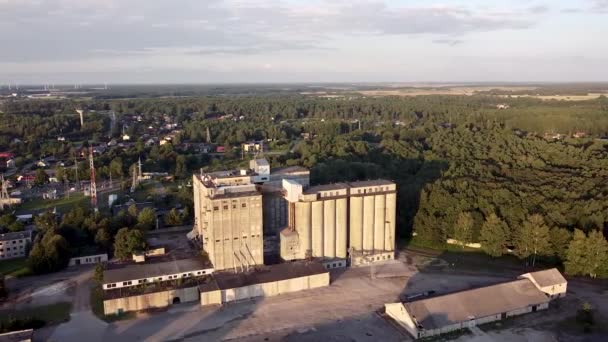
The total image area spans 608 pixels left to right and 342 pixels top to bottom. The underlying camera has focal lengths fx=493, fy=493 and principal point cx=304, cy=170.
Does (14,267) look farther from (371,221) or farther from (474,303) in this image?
(474,303)

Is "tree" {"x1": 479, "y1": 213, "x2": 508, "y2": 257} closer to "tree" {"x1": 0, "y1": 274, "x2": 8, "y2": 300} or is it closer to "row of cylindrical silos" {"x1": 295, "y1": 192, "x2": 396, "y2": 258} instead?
"row of cylindrical silos" {"x1": 295, "y1": 192, "x2": 396, "y2": 258}

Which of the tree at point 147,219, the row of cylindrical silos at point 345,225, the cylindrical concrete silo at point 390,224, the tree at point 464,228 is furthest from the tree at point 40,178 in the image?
the tree at point 464,228

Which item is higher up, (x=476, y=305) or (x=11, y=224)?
(x=11, y=224)

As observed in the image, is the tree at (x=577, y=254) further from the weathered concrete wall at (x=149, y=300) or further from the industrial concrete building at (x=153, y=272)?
the weathered concrete wall at (x=149, y=300)

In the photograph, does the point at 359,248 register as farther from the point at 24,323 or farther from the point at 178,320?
the point at 24,323

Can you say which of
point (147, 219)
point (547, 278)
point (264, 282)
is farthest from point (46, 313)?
point (547, 278)

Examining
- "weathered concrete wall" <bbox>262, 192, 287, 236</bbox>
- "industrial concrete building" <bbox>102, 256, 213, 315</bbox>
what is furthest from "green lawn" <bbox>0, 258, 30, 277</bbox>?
"weathered concrete wall" <bbox>262, 192, 287, 236</bbox>
